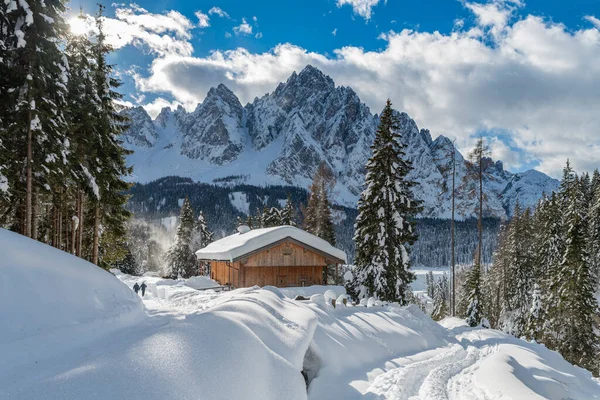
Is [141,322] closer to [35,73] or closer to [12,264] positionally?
[12,264]

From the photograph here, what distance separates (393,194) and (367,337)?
11.3 m

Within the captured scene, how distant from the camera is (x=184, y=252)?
141 feet

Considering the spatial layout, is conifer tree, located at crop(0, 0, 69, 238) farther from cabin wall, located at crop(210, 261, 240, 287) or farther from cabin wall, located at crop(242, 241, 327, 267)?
cabin wall, located at crop(242, 241, 327, 267)

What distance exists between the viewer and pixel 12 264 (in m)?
6.08

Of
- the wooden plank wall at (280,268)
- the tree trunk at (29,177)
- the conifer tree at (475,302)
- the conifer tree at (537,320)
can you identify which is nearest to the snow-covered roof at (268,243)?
the wooden plank wall at (280,268)

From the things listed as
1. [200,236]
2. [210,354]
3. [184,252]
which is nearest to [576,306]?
[210,354]

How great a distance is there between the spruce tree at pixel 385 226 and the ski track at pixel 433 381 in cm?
945

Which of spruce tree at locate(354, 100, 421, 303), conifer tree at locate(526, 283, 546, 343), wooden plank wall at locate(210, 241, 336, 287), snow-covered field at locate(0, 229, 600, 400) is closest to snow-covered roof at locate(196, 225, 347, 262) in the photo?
wooden plank wall at locate(210, 241, 336, 287)

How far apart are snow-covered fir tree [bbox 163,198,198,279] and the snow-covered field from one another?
34.5 m

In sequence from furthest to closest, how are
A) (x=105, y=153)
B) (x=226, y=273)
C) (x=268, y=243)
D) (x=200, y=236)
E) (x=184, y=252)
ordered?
(x=200, y=236)
(x=184, y=252)
(x=226, y=273)
(x=268, y=243)
(x=105, y=153)

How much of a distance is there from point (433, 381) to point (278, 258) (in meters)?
16.2

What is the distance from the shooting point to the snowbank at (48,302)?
4.94 meters

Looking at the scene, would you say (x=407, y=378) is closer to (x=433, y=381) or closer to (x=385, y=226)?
(x=433, y=381)

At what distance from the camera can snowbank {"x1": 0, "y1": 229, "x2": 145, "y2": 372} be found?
4938 millimetres
